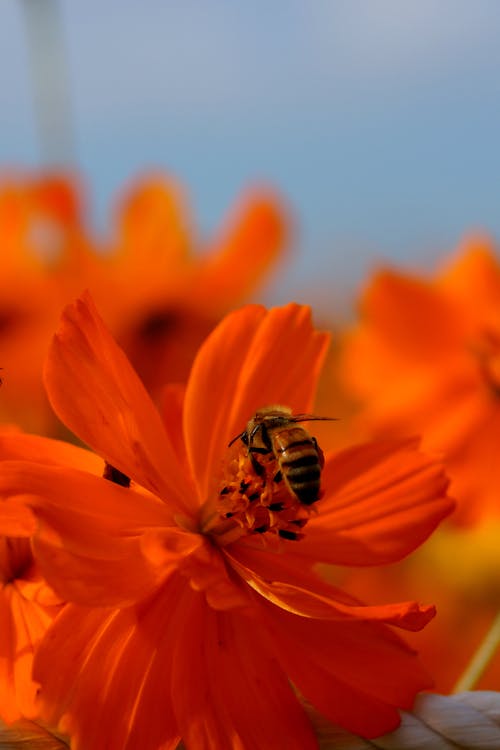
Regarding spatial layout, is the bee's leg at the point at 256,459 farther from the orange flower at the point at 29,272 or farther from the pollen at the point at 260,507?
the orange flower at the point at 29,272

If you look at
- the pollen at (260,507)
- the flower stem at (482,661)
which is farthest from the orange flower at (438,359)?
the pollen at (260,507)

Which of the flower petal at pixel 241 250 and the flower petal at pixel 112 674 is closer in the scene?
the flower petal at pixel 112 674

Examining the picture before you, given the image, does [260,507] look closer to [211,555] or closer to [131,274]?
[211,555]

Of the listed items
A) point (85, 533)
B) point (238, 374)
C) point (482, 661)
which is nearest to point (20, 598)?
point (85, 533)

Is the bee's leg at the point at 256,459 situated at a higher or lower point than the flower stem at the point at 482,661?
higher

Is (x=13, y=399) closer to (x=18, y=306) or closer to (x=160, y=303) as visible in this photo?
(x=18, y=306)

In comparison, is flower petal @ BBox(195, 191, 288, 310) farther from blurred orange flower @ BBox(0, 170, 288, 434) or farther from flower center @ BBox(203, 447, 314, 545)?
flower center @ BBox(203, 447, 314, 545)
